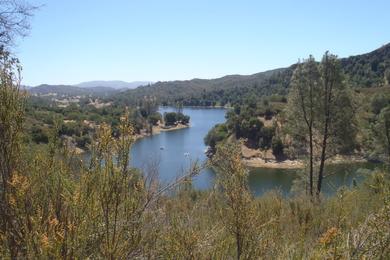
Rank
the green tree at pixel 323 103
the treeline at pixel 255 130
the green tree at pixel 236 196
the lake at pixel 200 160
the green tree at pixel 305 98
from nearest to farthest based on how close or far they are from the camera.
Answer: the green tree at pixel 236 196
the green tree at pixel 323 103
the green tree at pixel 305 98
the lake at pixel 200 160
the treeline at pixel 255 130

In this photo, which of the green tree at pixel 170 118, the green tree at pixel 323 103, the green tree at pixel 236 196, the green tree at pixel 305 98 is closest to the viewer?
the green tree at pixel 236 196

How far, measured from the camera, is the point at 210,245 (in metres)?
4.12

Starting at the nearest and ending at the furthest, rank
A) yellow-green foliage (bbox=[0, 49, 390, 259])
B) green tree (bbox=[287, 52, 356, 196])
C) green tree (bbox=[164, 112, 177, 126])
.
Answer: yellow-green foliage (bbox=[0, 49, 390, 259]), green tree (bbox=[287, 52, 356, 196]), green tree (bbox=[164, 112, 177, 126])

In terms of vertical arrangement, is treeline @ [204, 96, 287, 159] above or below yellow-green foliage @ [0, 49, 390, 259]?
below

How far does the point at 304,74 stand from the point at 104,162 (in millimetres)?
17235

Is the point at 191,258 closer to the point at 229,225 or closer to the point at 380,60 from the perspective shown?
the point at 229,225

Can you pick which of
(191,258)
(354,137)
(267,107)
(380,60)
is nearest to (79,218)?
(191,258)

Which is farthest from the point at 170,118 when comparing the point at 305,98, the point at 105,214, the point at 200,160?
the point at 105,214

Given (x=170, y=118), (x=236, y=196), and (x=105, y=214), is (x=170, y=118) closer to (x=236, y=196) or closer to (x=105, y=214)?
(x=236, y=196)

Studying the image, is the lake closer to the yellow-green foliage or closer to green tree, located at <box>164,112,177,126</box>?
the yellow-green foliage

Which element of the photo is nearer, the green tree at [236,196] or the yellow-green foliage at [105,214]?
the yellow-green foliage at [105,214]

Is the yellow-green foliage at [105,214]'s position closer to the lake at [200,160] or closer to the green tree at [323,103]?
the lake at [200,160]

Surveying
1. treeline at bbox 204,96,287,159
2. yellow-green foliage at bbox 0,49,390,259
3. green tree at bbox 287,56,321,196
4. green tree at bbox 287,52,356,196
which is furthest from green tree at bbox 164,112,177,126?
yellow-green foliage at bbox 0,49,390,259

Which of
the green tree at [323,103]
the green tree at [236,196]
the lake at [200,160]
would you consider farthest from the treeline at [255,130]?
the green tree at [236,196]
